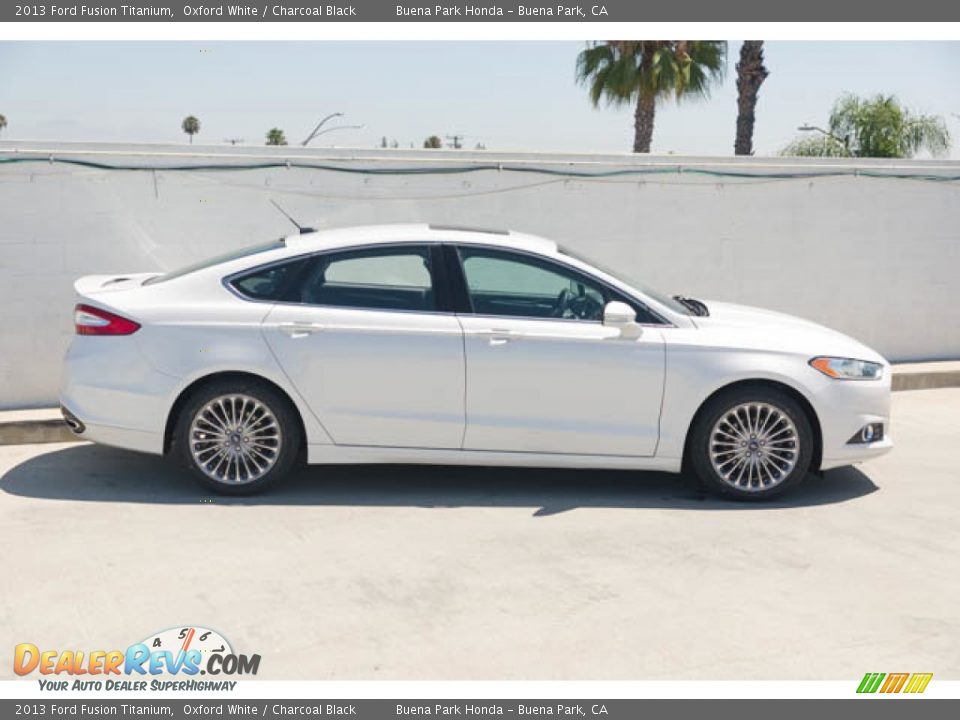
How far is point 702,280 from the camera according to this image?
32.9 ft

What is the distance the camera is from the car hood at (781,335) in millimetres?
6672

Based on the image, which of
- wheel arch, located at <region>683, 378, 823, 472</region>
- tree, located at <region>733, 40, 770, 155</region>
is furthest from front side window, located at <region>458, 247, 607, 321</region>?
tree, located at <region>733, 40, 770, 155</region>

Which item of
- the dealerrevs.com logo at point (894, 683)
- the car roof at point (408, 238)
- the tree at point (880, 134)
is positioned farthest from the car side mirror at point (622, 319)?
the tree at point (880, 134)

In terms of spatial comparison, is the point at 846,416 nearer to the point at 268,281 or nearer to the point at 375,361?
the point at 375,361

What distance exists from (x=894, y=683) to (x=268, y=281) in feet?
12.9

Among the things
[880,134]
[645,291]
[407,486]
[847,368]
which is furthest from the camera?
[880,134]

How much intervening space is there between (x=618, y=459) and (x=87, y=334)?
10.2 feet

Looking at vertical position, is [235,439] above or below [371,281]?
below

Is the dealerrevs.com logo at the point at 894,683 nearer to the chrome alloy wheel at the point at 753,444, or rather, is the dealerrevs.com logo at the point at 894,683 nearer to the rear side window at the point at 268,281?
the chrome alloy wheel at the point at 753,444

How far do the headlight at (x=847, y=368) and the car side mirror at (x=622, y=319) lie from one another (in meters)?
1.06

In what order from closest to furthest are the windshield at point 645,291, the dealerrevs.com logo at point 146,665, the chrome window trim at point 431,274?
the dealerrevs.com logo at point 146,665
the chrome window trim at point 431,274
the windshield at point 645,291

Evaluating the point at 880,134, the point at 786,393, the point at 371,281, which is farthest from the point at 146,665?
the point at 880,134

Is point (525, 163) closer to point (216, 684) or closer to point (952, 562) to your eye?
point (952, 562)

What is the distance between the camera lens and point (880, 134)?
50312 mm
